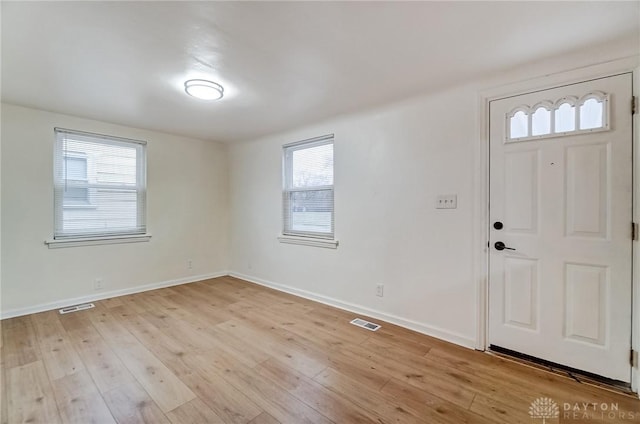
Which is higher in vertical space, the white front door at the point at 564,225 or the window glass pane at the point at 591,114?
the window glass pane at the point at 591,114

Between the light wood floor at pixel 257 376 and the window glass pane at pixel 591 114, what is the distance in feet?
5.82

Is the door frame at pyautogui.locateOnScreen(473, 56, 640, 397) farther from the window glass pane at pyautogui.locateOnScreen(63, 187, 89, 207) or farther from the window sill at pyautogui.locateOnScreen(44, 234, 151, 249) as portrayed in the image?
the window glass pane at pyautogui.locateOnScreen(63, 187, 89, 207)

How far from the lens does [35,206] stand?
124 inches

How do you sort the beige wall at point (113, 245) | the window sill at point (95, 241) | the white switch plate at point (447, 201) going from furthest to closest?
the window sill at point (95, 241), the beige wall at point (113, 245), the white switch plate at point (447, 201)

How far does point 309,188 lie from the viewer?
12.1ft

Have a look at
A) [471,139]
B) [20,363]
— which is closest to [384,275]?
[471,139]

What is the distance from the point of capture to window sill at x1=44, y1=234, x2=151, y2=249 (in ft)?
10.7

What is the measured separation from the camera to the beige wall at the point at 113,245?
3018 millimetres

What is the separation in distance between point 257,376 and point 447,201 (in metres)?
2.12

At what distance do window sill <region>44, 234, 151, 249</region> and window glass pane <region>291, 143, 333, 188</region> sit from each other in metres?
2.31

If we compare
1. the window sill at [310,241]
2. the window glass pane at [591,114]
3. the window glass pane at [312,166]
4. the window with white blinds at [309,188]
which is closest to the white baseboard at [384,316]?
the window sill at [310,241]

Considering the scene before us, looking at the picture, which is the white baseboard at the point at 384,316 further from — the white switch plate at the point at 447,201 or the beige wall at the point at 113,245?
the beige wall at the point at 113,245

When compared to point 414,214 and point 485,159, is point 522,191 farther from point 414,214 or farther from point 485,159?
point 414,214

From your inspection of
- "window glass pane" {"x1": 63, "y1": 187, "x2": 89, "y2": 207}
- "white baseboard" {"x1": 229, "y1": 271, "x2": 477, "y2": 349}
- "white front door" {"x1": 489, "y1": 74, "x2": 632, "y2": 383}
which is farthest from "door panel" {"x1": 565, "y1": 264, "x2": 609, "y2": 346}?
"window glass pane" {"x1": 63, "y1": 187, "x2": 89, "y2": 207}
